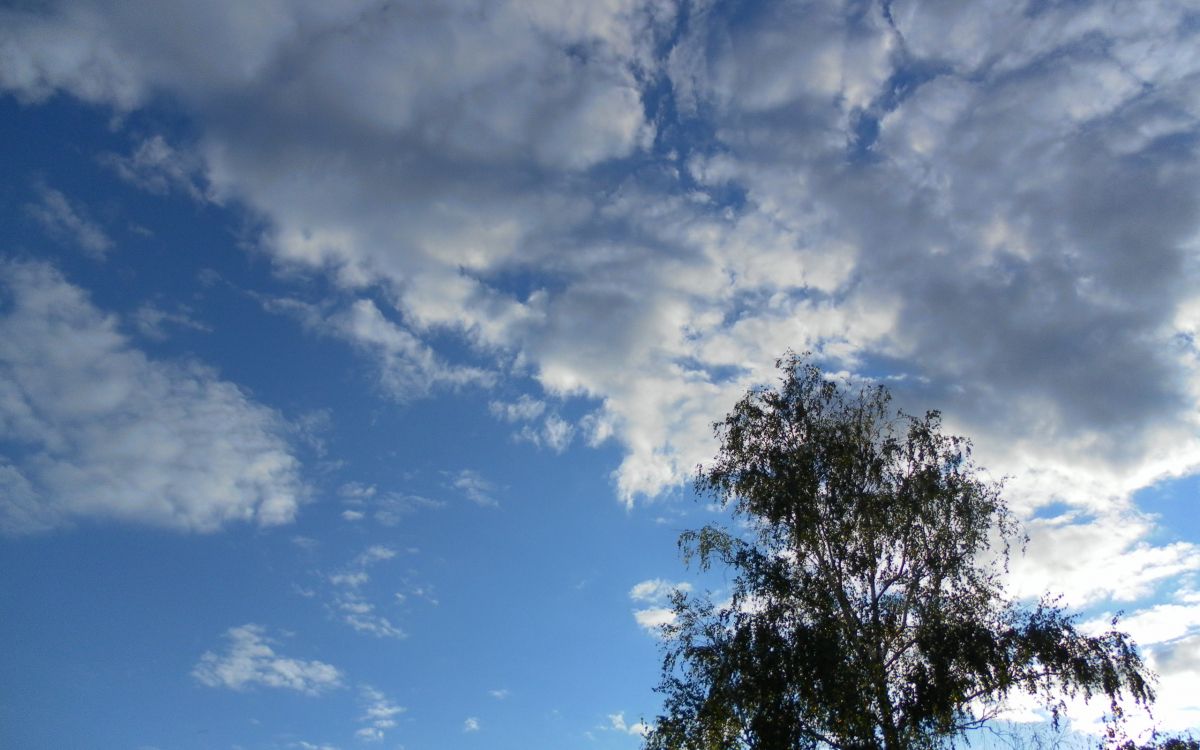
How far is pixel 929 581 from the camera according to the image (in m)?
25.7

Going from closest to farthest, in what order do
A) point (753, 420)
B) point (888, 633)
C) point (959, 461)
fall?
point (888, 633) → point (959, 461) → point (753, 420)

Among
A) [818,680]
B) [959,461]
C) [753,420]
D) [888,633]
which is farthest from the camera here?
[753,420]

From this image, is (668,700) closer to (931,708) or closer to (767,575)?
(767,575)

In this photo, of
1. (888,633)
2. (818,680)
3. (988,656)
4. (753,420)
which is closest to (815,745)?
(818,680)

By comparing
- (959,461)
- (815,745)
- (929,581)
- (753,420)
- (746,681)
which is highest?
(753,420)

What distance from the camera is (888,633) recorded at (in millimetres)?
24359

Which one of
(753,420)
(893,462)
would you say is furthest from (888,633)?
(753,420)

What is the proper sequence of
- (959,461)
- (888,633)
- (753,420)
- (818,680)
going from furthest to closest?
(753,420) → (959,461) → (888,633) → (818,680)

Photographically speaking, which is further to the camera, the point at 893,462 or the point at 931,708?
the point at 893,462

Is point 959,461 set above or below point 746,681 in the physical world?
above

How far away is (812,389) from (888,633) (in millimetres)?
8872

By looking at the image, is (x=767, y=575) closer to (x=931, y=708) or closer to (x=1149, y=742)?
(x=931, y=708)

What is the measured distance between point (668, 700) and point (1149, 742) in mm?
14492

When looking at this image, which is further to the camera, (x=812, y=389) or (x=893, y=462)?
(x=812, y=389)
